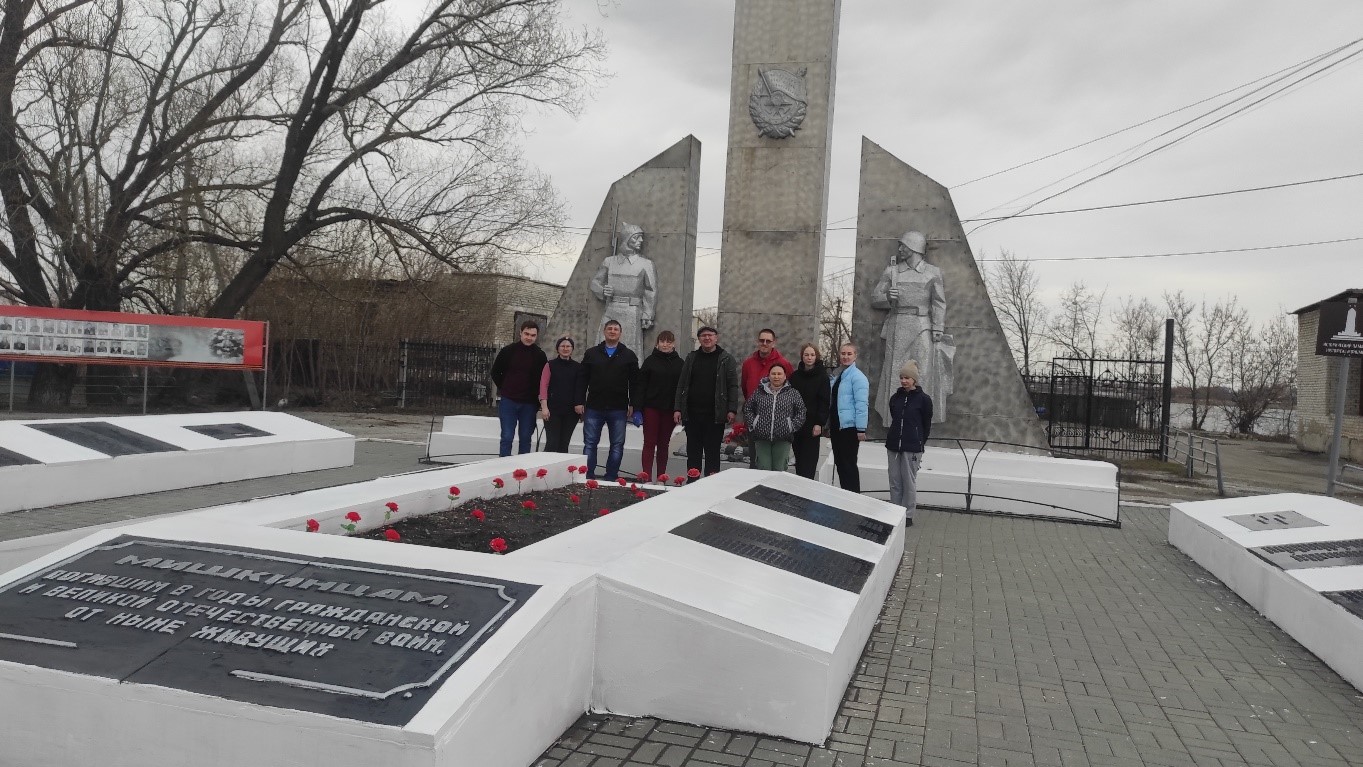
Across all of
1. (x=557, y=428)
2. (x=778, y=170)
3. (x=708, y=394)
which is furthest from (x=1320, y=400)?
(x=557, y=428)

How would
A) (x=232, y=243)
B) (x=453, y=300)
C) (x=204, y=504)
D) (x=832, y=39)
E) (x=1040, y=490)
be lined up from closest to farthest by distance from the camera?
(x=204, y=504) < (x=1040, y=490) < (x=832, y=39) < (x=232, y=243) < (x=453, y=300)

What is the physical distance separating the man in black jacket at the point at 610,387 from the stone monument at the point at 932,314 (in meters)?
3.47

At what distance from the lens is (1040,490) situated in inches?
383

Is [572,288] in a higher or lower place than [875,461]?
higher

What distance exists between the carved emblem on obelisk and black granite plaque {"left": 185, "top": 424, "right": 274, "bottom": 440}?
6634mm

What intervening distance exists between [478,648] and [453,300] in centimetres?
2504

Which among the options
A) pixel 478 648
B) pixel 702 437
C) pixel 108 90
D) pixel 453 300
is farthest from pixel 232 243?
pixel 478 648

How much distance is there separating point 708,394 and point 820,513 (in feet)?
9.10

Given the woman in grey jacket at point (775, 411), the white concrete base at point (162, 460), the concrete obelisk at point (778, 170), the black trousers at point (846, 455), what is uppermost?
the concrete obelisk at point (778, 170)

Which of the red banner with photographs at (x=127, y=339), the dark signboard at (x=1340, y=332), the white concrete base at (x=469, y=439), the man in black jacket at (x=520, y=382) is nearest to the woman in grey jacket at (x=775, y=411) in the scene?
the man in black jacket at (x=520, y=382)

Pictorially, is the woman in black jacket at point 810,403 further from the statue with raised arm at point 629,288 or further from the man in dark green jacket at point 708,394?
the statue with raised arm at point 629,288

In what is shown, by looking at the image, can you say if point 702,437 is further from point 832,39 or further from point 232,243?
point 232,243

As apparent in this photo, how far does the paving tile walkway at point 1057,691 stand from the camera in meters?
3.42

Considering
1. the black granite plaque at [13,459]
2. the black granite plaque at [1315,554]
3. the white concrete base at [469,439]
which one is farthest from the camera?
the white concrete base at [469,439]
